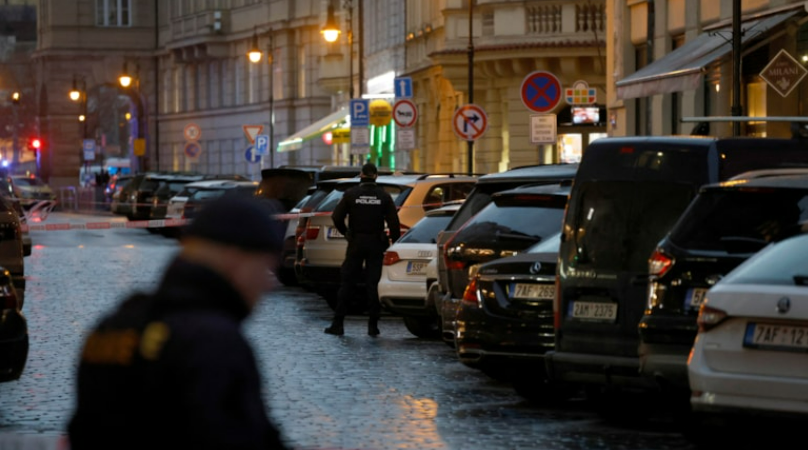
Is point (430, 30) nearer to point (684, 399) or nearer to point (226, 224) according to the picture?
point (684, 399)

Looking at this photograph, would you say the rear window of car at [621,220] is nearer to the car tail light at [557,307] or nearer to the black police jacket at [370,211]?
the car tail light at [557,307]

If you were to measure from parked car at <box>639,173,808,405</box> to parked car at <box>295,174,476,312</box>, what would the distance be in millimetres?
11489

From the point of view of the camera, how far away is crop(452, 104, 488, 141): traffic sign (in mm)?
37500

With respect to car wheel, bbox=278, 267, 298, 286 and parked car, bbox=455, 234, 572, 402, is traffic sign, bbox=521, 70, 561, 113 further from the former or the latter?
parked car, bbox=455, 234, 572, 402

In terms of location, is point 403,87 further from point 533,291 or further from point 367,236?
point 533,291

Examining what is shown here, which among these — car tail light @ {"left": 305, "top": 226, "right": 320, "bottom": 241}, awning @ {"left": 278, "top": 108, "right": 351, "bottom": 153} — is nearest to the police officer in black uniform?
car tail light @ {"left": 305, "top": 226, "right": 320, "bottom": 241}

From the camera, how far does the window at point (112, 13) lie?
10956 centimetres

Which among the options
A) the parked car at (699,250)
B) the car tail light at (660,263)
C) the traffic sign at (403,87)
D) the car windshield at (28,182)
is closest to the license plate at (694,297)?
the parked car at (699,250)

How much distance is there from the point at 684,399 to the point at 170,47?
9110 cm

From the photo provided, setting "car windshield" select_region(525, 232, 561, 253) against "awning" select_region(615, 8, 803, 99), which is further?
"awning" select_region(615, 8, 803, 99)

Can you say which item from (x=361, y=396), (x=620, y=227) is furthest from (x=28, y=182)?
(x=620, y=227)

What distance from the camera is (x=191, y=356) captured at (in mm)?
4191

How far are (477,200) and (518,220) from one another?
1533mm

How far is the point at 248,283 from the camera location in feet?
14.6
